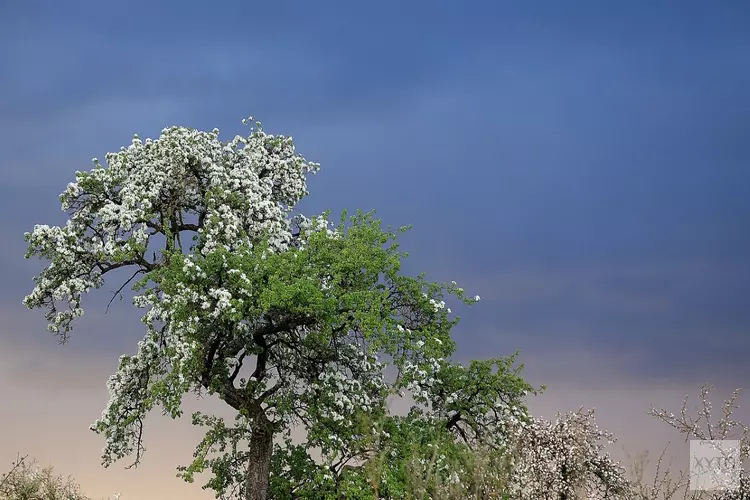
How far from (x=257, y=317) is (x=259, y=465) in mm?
4436

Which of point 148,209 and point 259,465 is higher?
point 148,209

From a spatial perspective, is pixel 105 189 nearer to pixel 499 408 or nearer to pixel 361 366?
pixel 361 366

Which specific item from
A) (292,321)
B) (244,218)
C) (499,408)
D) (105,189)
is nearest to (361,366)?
(292,321)

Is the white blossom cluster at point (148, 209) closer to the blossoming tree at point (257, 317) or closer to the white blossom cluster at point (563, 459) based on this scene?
the blossoming tree at point (257, 317)

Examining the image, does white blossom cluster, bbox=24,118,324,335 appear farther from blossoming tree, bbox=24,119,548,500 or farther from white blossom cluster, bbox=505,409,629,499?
white blossom cluster, bbox=505,409,629,499

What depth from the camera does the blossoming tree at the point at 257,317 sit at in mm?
21797

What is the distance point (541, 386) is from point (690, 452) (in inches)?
268

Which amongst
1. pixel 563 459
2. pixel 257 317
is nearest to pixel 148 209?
pixel 257 317

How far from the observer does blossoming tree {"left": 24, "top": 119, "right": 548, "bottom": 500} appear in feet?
71.5

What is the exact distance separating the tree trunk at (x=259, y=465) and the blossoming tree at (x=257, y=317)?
4 cm

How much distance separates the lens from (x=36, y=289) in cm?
2456

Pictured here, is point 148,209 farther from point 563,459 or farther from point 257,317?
point 563,459

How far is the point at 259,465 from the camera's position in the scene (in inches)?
944

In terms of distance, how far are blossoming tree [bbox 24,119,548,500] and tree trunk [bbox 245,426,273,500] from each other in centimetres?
4
